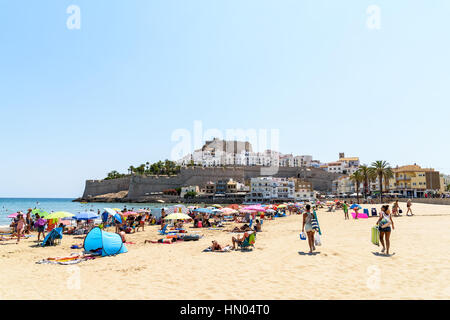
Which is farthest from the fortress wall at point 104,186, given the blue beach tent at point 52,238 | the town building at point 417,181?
the blue beach tent at point 52,238

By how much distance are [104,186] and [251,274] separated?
Answer: 115 metres

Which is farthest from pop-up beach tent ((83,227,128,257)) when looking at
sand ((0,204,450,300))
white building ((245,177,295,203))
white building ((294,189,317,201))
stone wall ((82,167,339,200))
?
stone wall ((82,167,339,200))

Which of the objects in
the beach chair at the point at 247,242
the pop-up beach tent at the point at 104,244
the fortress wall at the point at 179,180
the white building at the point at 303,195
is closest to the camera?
the pop-up beach tent at the point at 104,244

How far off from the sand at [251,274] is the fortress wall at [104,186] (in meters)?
103

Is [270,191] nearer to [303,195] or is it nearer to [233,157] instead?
[303,195]

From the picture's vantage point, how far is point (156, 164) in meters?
119

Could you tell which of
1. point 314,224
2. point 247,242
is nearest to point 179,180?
point 247,242

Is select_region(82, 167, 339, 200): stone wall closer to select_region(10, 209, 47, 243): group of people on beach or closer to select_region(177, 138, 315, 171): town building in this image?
select_region(177, 138, 315, 171): town building

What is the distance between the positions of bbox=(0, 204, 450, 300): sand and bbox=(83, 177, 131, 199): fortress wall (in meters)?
103

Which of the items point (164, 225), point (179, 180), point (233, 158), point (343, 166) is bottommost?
point (164, 225)

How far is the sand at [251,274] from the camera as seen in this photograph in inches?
225

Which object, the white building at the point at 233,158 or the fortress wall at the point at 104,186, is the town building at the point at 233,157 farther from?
the fortress wall at the point at 104,186

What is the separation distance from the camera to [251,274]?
280 inches
